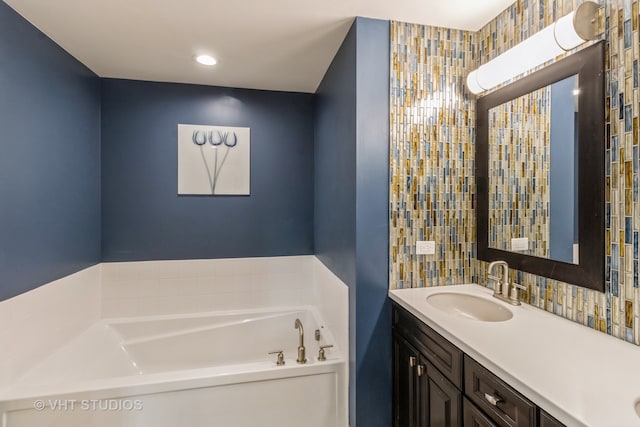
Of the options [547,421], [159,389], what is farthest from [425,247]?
[159,389]

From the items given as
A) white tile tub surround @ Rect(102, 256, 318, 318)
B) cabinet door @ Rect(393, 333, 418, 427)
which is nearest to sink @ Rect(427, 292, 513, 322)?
cabinet door @ Rect(393, 333, 418, 427)

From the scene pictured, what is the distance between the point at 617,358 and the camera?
3.40 ft

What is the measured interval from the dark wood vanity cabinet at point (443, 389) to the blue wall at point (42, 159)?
211cm

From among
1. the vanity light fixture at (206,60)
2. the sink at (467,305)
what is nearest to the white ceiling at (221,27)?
the vanity light fixture at (206,60)

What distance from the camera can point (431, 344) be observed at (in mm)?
Result: 1401

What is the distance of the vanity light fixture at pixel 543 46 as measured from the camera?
1251 millimetres

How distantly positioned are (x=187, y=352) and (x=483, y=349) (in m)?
2.32

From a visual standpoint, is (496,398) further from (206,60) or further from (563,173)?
(206,60)

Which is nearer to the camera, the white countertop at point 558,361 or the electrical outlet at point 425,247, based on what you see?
the white countertop at point 558,361

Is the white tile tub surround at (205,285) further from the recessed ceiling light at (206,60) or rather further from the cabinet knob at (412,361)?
the recessed ceiling light at (206,60)

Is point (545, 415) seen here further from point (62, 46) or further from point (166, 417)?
point (62, 46)

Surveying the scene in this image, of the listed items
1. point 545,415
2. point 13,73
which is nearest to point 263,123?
point 13,73

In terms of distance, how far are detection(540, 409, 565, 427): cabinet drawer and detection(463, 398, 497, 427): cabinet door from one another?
0.22 m

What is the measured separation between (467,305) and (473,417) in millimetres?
699
